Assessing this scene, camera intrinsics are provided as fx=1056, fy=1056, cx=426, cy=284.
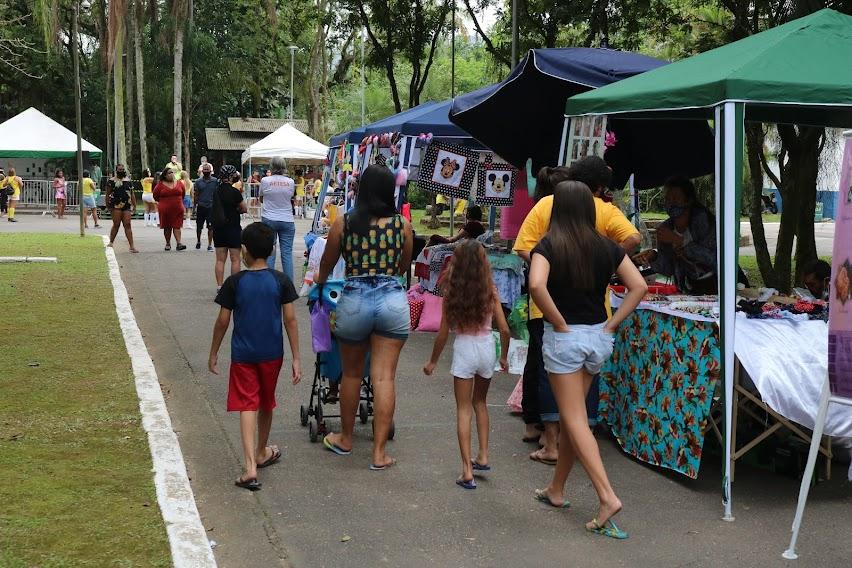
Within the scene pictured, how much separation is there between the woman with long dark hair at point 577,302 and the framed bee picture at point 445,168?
6949 millimetres

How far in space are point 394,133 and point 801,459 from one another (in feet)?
23.7

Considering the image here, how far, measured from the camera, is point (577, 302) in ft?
17.4

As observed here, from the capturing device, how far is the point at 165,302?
13758mm

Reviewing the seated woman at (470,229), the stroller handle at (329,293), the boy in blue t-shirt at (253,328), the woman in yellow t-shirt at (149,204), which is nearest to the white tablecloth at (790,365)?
the stroller handle at (329,293)

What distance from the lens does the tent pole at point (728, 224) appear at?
5.70m

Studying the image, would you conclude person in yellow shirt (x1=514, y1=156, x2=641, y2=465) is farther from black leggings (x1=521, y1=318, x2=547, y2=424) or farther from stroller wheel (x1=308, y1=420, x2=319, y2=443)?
stroller wheel (x1=308, y1=420, x2=319, y2=443)

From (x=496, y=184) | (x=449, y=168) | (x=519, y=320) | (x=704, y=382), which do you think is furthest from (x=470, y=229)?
(x=704, y=382)

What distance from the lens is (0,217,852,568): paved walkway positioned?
16.4 feet

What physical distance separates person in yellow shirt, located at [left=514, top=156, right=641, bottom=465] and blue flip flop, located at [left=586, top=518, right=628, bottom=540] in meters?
1.29

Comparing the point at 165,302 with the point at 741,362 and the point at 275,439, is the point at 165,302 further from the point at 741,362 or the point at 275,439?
the point at 741,362

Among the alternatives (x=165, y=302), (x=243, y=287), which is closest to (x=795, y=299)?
(x=243, y=287)

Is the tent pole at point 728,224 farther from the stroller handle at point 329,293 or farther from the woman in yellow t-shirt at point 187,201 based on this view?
the woman in yellow t-shirt at point 187,201

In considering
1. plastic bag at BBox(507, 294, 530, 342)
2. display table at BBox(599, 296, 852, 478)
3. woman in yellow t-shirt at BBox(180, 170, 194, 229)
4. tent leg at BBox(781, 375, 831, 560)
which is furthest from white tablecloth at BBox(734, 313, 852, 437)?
woman in yellow t-shirt at BBox(180, 170, 194, 229)

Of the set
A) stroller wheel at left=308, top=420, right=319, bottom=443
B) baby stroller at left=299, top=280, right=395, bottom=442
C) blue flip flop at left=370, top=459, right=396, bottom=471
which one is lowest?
blue flip flop at left=370, top=459, right=396, bottom=471
